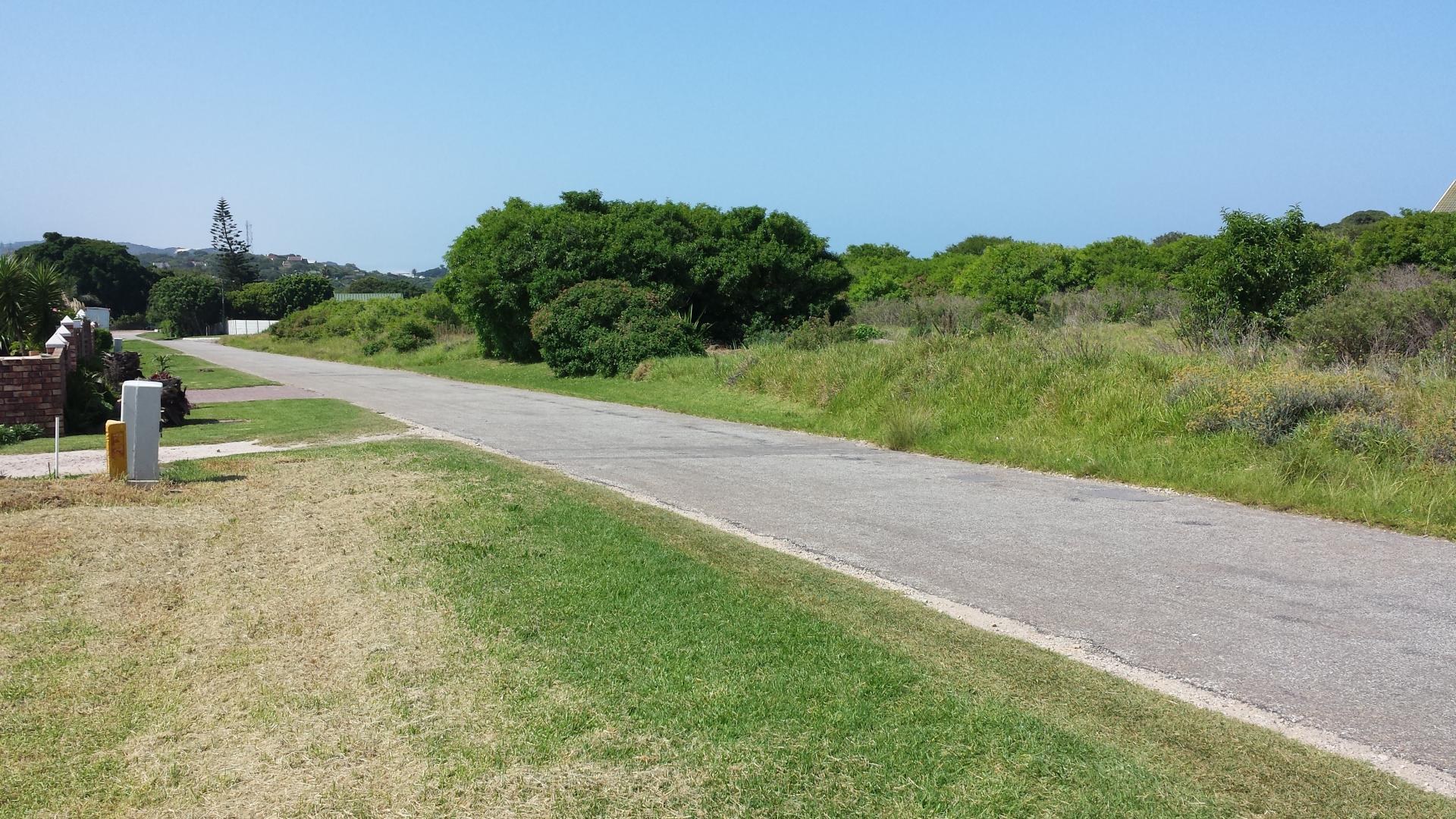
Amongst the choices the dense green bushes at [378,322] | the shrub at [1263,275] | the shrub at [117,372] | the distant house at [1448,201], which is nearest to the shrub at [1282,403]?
the shrub at [1263,275]

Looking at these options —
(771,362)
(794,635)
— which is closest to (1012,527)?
(794,635)

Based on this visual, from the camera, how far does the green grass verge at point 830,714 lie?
153 inches

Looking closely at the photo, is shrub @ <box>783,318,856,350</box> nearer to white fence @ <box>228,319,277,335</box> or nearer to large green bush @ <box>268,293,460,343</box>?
large green bush @ <box>268,293,460,343</box>

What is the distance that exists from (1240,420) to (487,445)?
9.44m

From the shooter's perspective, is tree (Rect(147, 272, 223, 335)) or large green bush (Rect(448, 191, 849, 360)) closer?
large green bush (Rect(448, 191, 849, 360))

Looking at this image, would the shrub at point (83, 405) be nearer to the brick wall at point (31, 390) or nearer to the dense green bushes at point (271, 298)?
the brick wall at point (31, 390)

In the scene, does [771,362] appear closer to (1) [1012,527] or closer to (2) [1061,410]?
(2) [1061,410]

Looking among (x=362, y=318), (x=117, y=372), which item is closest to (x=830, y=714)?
(x=117, y=372)

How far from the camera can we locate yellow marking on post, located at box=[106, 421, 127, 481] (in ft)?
31.8

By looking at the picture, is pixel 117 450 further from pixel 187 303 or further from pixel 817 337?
pixel 187 303

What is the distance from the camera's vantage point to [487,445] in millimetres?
14625

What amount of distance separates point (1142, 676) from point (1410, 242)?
4184 centimetres

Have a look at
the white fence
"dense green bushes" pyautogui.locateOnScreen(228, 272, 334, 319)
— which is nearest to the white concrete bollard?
the white fence

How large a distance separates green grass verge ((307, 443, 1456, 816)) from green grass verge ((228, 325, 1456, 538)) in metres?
5.36
